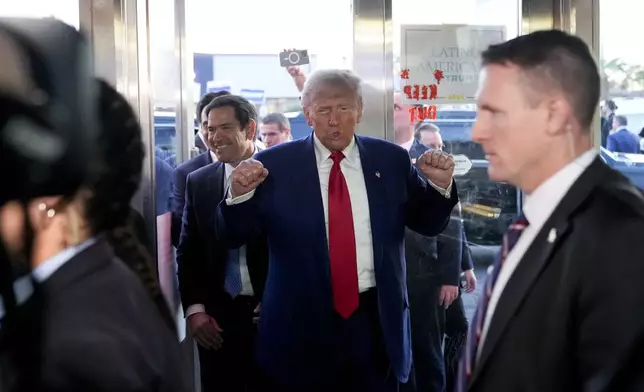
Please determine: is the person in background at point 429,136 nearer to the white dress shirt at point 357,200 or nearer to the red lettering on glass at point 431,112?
the red lettering on glass at point 431,112

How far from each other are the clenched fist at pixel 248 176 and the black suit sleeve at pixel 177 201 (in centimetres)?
86

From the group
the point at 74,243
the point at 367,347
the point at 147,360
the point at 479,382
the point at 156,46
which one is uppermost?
the point at 156,46

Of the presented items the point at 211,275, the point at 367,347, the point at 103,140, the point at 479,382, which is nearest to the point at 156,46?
the point at 211,275

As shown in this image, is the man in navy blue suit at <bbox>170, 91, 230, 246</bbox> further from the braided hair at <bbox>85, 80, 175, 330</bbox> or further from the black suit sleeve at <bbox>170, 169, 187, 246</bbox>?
the braided hair at <bbox>85, 80, 175, 330</bbox>

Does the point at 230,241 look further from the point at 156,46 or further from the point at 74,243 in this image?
the point at 74,243

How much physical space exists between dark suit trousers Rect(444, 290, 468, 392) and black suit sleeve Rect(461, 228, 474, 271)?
13cm

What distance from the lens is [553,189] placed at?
1314 mm

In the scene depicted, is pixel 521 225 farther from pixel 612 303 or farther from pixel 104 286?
pixel 104 286

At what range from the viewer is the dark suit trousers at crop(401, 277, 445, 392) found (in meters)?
3.14

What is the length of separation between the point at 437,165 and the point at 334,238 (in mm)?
406

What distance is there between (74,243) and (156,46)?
Result: 2001 millimetres

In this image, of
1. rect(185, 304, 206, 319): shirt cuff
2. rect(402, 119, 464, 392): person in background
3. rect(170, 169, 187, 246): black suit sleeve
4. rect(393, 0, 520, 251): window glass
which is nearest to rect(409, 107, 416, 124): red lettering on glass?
rect(393, 0, 520, 251): window glass

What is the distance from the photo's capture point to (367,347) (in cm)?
238

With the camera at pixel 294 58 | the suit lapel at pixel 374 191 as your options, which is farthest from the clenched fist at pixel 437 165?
the camera at pixel 294 58
